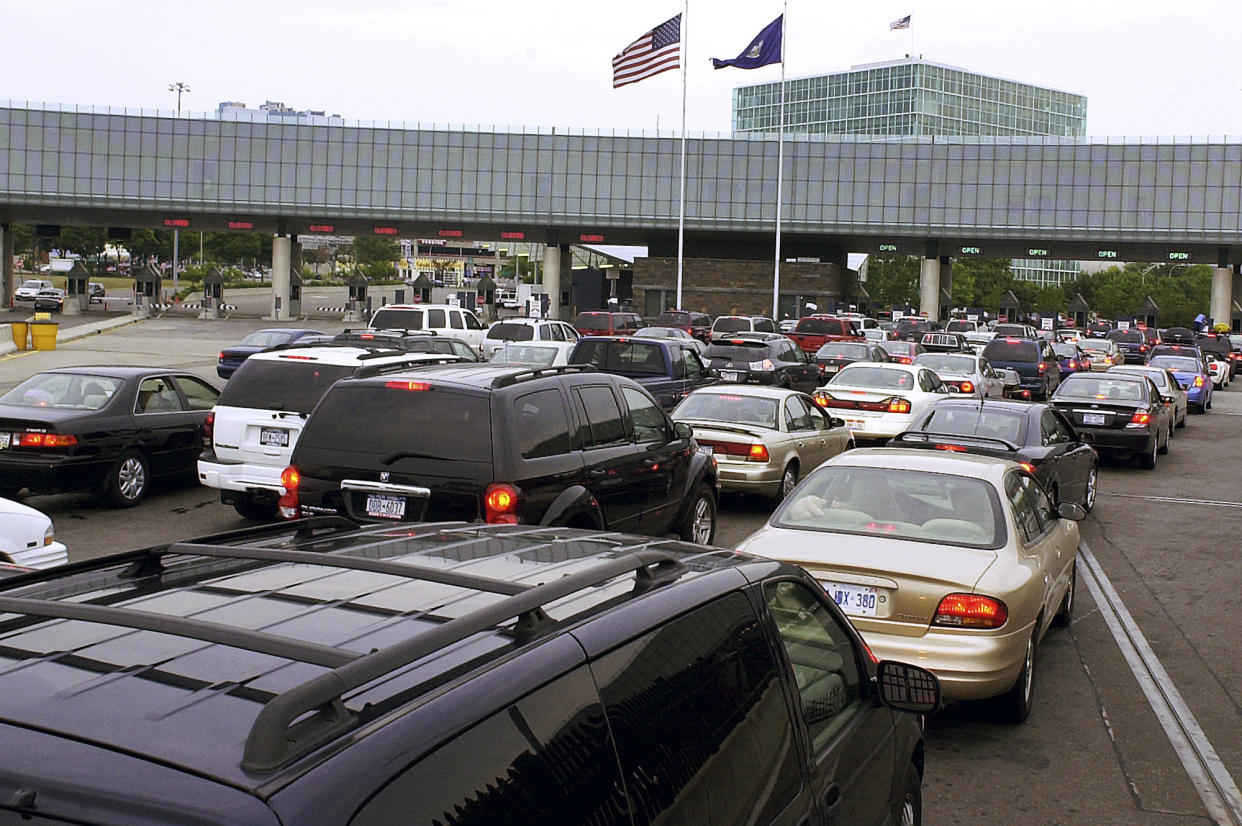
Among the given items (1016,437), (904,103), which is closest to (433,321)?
(1016,437)

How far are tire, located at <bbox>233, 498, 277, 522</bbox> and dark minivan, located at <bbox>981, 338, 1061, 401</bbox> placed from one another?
24.7 meters

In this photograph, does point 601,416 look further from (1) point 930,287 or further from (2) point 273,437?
(1) point 930,287

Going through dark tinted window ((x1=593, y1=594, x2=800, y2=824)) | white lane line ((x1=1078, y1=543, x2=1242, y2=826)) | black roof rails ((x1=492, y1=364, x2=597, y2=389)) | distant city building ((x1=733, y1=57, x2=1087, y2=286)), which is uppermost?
distant city building ((x1=733, y1=57, x2=1087, y2=286))

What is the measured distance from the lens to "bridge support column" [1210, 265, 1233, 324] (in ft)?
278

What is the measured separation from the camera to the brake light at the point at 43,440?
13570 millimetres

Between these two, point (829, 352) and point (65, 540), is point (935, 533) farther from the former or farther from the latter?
point (829, 352)

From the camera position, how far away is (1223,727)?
7.80 metres

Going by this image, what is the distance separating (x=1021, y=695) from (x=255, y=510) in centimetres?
891

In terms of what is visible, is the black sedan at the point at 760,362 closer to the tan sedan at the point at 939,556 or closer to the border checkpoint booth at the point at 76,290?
the tan sedan at the point at 939,556

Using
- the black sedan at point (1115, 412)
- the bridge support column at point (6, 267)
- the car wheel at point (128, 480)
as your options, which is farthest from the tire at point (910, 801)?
the bridge support column at point (6, 267)

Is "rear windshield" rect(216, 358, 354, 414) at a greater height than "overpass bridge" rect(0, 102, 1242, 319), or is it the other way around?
"overpass bridge" rect(0, 102, 1242, 319)

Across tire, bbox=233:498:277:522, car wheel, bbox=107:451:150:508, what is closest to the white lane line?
tire, bbox=233:498:277:522

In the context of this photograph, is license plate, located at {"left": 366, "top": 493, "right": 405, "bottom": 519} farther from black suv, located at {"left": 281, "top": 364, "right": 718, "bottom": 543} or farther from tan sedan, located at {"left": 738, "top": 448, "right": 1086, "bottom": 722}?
tan sedan, located at {"left": 738, "top": 448, "right": 1086, "bottom": 722}

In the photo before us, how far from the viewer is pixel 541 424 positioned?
970 centimetres
